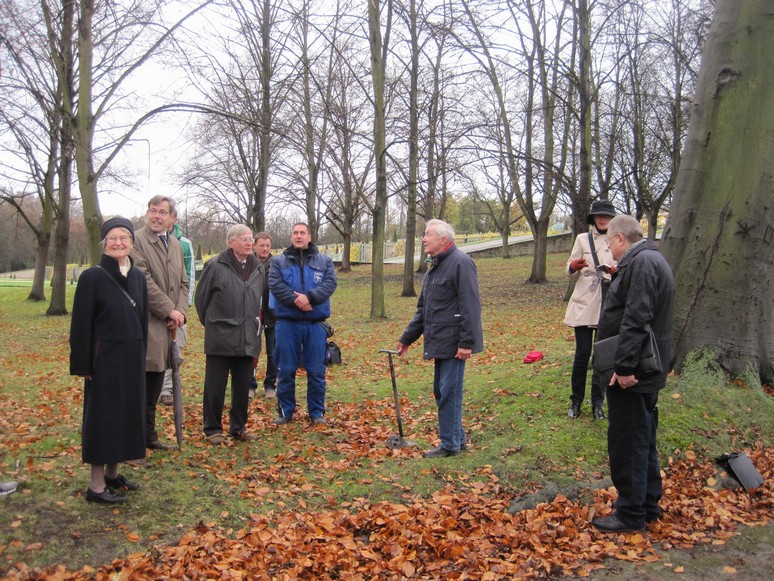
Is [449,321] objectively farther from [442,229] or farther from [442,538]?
[442,538]

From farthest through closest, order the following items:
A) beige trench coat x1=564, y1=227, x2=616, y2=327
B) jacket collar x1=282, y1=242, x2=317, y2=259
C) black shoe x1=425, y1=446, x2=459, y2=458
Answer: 1. jacket collar x1=282, y1=242, x2=317, y2=259
2. beige trench coat x1=564, y1=227, x2=616, y2=327
3. black shoe x1=425, y1=446, x2=459, y2=458

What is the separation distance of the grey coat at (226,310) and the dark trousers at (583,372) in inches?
117

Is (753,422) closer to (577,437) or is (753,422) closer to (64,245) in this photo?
(577,437)

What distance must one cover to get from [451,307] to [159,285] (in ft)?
8.55

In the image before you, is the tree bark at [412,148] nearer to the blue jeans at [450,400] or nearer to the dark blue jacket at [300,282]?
the dark blue jacket at [300,282]

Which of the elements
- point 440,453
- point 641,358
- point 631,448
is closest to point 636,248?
point 641,358

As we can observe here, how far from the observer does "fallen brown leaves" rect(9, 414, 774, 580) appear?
3680 millimetres

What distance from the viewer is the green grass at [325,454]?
13.6 ft

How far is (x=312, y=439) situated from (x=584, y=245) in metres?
3.17

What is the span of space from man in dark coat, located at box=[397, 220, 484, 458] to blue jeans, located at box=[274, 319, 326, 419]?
1518mm

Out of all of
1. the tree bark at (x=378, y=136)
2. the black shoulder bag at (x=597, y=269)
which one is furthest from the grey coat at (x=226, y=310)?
the tree bark at (x=378, y=136)

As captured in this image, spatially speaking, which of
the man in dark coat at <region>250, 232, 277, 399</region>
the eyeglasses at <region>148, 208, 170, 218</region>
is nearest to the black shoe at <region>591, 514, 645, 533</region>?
the eyeglasses at <region>148, 208, 170, 218</region>

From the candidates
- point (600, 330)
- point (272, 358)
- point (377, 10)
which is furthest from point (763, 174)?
point (377, 10)

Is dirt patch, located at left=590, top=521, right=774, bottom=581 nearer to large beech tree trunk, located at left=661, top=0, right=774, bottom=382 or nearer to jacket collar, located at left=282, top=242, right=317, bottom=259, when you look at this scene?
large beech tree trunk, located at left=661, top=0, right=774, bottom=382
